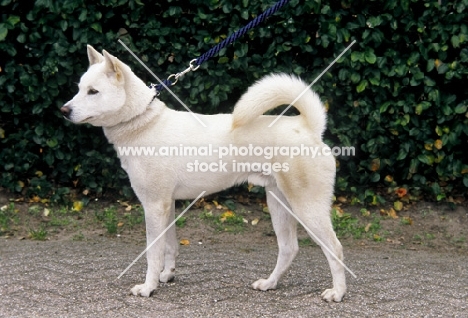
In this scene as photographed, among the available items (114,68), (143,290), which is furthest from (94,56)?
(143,290)

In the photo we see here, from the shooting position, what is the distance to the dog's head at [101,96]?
3854mm

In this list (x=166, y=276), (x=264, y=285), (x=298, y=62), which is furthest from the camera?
(x=298, y=62)

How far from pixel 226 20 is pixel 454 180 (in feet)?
8.31

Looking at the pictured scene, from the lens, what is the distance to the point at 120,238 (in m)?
5.51

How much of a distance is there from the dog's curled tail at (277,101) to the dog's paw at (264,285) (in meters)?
1.02

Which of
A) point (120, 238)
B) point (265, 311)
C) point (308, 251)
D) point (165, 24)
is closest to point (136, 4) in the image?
point (165, 24)

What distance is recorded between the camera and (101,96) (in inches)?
153

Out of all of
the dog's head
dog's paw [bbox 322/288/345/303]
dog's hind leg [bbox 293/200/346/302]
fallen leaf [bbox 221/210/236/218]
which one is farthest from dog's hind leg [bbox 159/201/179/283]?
fallen leaf [bbox 221/210/236/218]

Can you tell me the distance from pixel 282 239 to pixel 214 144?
79 centimetres

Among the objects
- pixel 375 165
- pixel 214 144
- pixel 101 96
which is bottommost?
pixel 375 165

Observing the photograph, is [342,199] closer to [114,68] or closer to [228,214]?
[228,214]

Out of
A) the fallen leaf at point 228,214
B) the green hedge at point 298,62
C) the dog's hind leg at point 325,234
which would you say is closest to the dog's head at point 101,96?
the dog's hind leg at point 325,234

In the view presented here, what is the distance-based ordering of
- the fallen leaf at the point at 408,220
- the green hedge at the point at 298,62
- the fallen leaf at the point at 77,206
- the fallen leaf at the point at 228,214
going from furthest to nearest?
the fallen leaf at the point at 77,206
the fallen leaf at the point at 228,214
the fallen leaf at the point at 408,220
the green hedge at the point at 298,62

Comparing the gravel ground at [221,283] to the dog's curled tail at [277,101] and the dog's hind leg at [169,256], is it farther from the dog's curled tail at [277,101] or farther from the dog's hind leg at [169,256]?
the dog's curled tail at [277,101]
